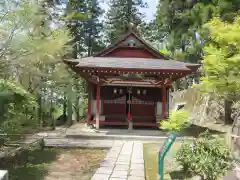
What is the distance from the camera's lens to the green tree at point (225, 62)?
836cm

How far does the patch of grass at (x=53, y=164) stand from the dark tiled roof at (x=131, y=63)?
15.6 ft

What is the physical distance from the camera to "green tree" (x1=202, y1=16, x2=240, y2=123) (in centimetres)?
836

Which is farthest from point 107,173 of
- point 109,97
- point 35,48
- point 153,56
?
point 153,56

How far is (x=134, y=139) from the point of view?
1155 centimetres

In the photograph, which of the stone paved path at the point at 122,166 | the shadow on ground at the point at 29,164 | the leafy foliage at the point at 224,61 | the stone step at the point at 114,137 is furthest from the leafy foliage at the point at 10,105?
the leafy foliage at the point at 224,61

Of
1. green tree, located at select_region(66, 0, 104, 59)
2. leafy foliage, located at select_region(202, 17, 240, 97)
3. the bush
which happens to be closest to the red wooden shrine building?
leafy foliage, located at select_region(202, 17, 240, 97)

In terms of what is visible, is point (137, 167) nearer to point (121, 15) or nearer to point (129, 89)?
point (129, 89)

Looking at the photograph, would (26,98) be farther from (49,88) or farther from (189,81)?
(189,81)

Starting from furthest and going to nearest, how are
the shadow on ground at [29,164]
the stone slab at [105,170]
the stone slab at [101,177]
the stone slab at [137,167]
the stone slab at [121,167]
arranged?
the stone slab at [137,167] < the stone slab at [121,167] < the shadow on ground at [29,164] < the stone slab at [105,170] < the stone slab at [101,177]

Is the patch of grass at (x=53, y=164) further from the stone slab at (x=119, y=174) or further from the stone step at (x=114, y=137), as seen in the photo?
the stone step at (x=114, y=137)

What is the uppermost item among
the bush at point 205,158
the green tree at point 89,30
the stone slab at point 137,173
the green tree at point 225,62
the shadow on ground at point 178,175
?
the green tree at point 89,30

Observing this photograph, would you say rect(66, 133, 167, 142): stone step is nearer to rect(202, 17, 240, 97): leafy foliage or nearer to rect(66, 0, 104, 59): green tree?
rect(202, 17, 240, 97): leafy foliage

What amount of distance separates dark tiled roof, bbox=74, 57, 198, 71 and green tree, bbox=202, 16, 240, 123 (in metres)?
3.03

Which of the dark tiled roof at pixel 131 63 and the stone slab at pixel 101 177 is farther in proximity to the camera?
the dark tiled roof at pixel 131 63
